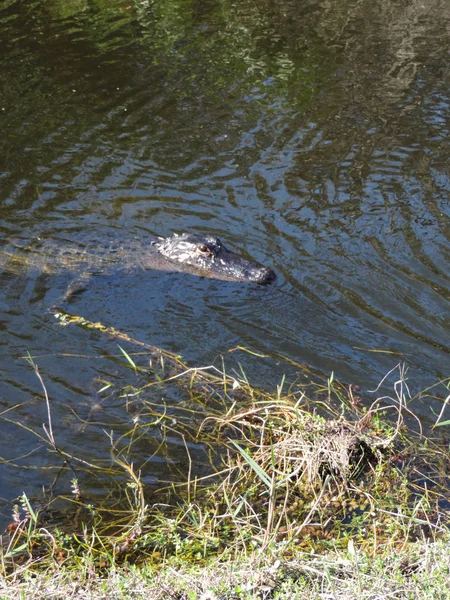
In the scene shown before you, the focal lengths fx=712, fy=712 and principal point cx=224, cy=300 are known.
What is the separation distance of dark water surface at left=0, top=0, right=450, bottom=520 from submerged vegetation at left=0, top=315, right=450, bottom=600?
304 millimetres

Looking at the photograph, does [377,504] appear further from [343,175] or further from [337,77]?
[337,77]

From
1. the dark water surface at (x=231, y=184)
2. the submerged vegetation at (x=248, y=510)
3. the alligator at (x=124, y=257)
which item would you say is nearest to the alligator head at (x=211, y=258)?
the alligator at (x=124, y=257)

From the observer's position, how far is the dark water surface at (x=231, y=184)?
5.91 meters

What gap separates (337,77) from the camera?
1235 cm

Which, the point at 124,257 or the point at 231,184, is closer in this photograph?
the point at 124,257

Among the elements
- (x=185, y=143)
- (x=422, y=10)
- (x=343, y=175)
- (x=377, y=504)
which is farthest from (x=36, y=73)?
(x=377, y=504)

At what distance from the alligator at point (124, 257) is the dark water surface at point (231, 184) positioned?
180 mm

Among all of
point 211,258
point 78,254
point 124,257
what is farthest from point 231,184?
point 78,254

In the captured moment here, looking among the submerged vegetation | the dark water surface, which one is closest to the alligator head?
the dark water surface

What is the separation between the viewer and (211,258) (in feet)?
24.4

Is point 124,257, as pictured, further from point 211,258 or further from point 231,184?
point 231,184

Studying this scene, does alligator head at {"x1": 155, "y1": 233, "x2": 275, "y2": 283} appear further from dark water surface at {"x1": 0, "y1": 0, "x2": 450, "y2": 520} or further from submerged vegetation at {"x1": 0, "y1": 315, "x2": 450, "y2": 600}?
submerged vegetation at {"x1": 0, "y1": 315, "x2": 450, "y2": 600}

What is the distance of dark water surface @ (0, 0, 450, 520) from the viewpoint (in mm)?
5910

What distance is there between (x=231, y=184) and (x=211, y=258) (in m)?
1.89
